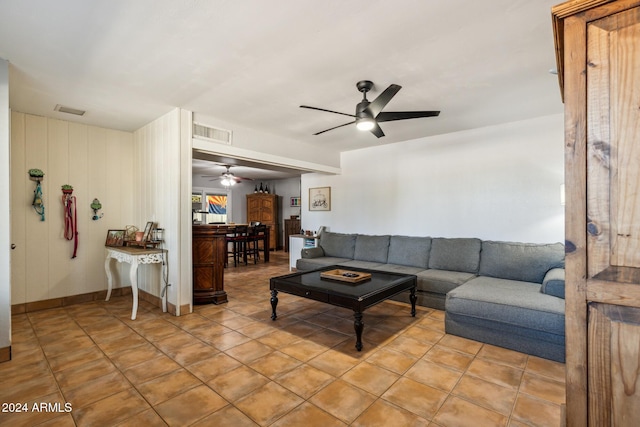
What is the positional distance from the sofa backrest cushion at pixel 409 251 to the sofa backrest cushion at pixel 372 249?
100 mm

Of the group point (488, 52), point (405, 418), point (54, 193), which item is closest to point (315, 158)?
point (488, 52)

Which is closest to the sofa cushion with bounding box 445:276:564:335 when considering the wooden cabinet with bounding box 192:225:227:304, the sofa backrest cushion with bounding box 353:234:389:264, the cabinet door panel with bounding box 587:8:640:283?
the sofa backrest cushion with bounding box 353:234:389:264

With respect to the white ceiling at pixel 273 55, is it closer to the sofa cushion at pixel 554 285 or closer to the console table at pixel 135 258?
the console table at pixel 135 258

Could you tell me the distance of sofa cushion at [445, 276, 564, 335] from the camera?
8.35 ft

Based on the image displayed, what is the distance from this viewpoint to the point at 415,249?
4598mm

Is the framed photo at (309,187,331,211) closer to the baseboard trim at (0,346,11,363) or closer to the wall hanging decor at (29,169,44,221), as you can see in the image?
the wall hanging decor at (29,169,44,221)

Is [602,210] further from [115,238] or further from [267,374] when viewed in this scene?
[115,238]

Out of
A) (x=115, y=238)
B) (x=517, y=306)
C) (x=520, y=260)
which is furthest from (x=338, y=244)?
(x=115, y=238)

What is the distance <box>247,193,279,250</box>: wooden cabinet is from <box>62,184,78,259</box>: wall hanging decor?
5750mm

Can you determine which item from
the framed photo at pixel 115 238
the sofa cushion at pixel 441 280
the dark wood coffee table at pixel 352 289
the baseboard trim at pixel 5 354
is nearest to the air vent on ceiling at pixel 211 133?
the framed photo at pixel 115 238

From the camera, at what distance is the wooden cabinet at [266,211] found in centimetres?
968

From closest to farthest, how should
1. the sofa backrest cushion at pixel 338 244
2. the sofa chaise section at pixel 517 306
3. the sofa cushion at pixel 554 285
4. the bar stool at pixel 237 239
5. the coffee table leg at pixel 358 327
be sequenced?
the sofa chaise section at pixel 517 306, the coffee table leg at pixel 358 327, the sofa cushion at pixel 554 285, the sofa backrest cushion at pixel 338 244, the bar stool at pixel 237 239

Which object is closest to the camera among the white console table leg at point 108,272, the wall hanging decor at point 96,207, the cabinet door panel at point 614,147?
the cabinet door panel at point 614,147

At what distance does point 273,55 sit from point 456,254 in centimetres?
343
